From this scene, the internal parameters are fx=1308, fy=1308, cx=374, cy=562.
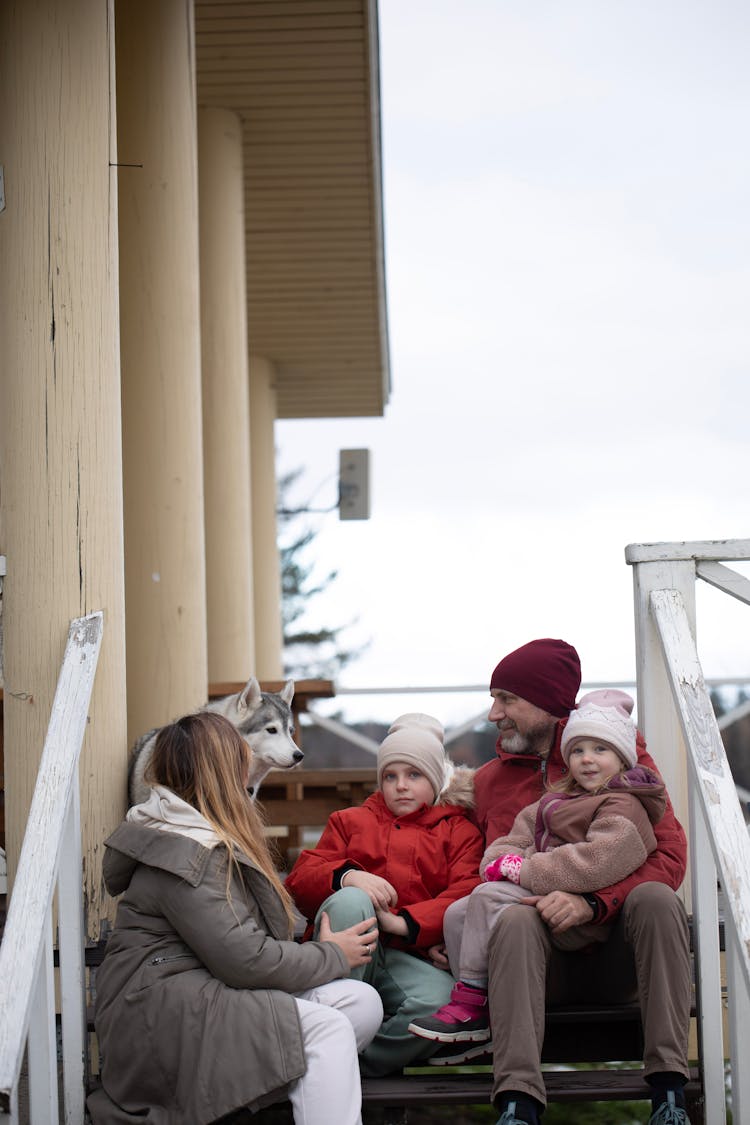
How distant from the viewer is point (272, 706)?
20.6 feet

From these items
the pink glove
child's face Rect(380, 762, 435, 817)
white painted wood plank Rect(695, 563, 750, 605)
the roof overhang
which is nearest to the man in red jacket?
the pink glove

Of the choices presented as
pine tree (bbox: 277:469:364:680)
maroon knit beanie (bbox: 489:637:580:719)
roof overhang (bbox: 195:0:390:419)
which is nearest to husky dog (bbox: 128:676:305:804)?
maroon knit beanie (bbox: 489:637:580:719)

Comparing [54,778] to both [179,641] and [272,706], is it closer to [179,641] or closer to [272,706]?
[179,641]

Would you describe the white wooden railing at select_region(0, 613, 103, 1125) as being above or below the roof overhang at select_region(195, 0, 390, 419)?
below

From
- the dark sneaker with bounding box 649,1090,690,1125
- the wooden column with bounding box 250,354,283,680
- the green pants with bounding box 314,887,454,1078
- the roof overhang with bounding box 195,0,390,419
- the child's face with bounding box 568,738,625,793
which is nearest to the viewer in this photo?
the dark sneaker with bounding box 649,1090,690,1125

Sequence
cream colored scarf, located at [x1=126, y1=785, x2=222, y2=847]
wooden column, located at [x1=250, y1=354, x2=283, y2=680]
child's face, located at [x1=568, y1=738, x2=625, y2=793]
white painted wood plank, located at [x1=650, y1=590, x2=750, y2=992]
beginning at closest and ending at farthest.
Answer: white painted wood plank, located at [x1=650, y1=590, x2=750, y2=992], cream colored scarf, located at [x1=126, y1=785, x2=222, y2=847], child's face, located at [x1=568, y1=738, x2=625, y2=793], wooden column, located at [x1=250, y1=354, x2=283, y2=680]

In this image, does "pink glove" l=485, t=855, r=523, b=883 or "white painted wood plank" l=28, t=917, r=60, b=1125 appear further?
"pink glove" l=485, t=855, r=523, b=883

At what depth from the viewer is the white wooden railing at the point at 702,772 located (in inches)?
114

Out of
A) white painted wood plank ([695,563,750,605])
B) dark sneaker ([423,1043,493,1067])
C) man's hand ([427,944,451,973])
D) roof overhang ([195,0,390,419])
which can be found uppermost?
roof overhang ([195,0,390,419])

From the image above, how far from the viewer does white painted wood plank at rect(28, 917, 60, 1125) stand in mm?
2822

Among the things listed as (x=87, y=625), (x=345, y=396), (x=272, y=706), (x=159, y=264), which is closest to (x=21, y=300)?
(x=87, y=625)

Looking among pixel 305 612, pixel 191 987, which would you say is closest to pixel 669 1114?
pixel 191 987

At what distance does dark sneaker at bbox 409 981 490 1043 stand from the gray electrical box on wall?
8312 mm

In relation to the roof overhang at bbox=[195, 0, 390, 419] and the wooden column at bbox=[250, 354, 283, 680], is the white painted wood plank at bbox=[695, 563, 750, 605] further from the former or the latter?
the wooden column at bbox=[250, 354, 283, 680]
